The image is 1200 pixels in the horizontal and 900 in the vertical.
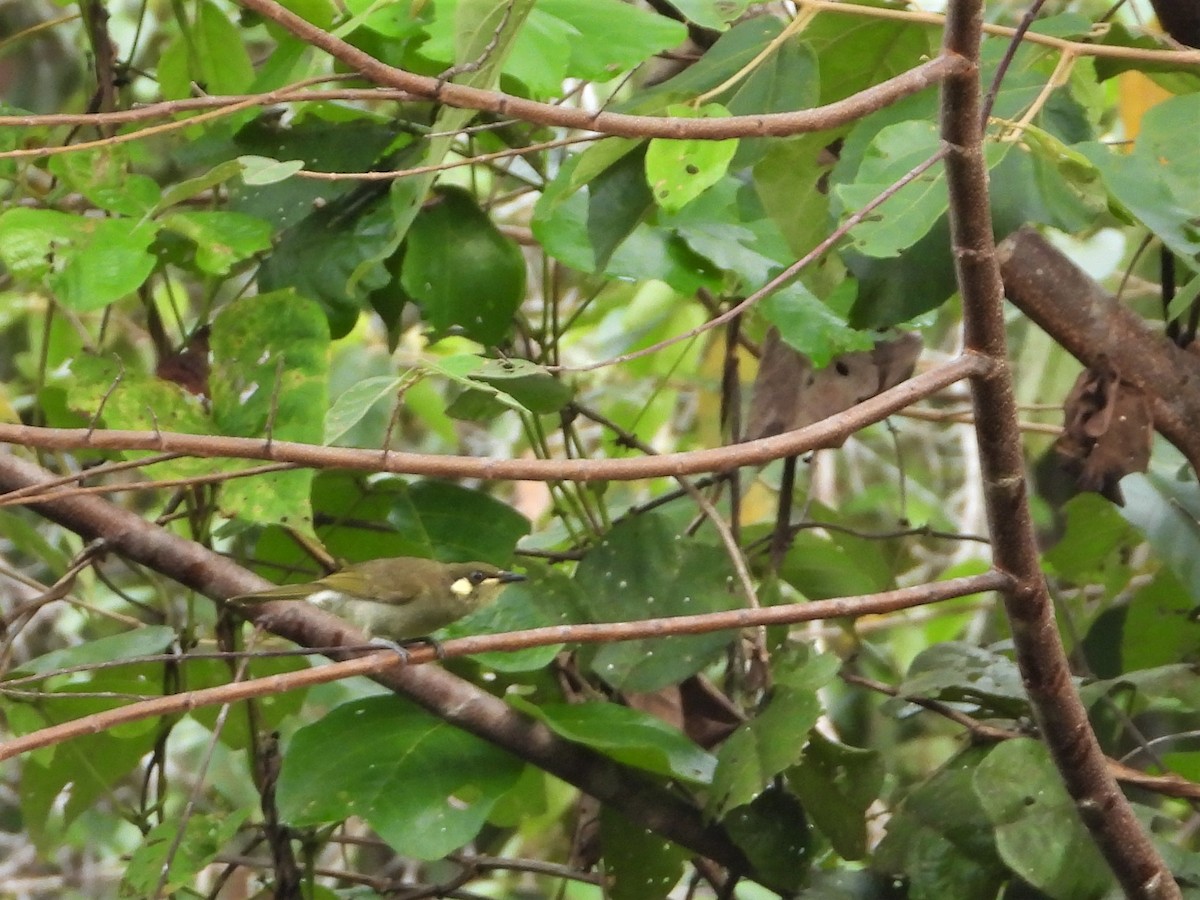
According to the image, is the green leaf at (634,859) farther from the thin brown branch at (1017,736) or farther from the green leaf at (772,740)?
the thin brown branch at (1017,736)

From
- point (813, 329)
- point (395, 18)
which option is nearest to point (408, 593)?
point (813, 329)

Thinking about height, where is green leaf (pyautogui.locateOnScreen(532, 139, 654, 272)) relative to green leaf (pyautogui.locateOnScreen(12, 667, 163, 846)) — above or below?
above

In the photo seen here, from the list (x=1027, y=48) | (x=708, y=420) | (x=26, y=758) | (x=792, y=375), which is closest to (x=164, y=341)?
(x=26, y=758)

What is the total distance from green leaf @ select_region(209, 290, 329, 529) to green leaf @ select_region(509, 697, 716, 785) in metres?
0.42

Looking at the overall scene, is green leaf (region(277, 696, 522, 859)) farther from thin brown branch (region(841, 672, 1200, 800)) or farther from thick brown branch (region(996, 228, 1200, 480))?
thick brown branch (region(996, 228, 1200, 480))

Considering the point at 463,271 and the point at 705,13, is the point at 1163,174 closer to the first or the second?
the point at 705,13

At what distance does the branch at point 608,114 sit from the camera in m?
0.82

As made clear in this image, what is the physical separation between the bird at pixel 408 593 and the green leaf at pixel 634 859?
0.38 m

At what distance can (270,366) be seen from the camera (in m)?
1.57

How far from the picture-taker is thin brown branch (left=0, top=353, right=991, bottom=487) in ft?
2.88

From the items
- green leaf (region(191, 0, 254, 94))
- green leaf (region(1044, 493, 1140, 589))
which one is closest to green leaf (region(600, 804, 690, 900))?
green leaf (region(1044, 493, 1140, 589))

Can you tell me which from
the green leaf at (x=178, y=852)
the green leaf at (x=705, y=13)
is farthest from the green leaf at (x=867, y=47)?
the green leaf at (x=178, y=852)

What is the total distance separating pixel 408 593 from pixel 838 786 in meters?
0.78

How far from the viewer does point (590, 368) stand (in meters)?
0.97
